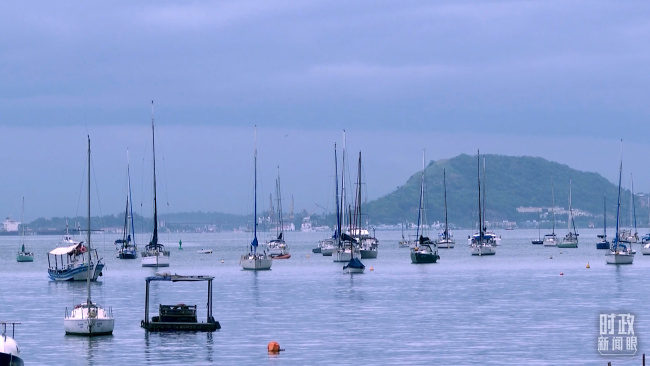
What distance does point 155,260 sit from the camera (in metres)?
Answer: 182

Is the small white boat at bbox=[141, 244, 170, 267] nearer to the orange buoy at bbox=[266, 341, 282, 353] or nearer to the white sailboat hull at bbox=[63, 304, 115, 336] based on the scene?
the white sailboat hull at bbox=[63, 304, 115, 336]

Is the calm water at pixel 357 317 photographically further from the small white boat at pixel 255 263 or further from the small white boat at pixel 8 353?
the small white boat at pixel 8 353

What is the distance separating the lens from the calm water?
69.8 metres

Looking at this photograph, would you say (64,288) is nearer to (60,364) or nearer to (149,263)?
(149,263)

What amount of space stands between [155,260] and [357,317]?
3599 inches

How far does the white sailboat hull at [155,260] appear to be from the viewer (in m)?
182

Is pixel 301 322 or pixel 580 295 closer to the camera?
pixel 301 322

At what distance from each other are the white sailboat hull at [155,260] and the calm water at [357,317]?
61.7 ft

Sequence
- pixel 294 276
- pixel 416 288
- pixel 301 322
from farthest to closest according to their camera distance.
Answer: pixel 294 276 → pixel 416 288 → pixel 301 322

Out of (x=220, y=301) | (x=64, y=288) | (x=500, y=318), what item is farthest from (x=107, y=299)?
(x=500, y=318)

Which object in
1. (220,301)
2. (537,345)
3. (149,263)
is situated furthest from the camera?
(149,263)

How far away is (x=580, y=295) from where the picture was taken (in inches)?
4562

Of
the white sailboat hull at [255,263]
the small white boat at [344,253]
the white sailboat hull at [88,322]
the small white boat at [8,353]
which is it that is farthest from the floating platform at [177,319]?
the small white boat at [344,253]

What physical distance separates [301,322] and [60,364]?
86.2 feet
